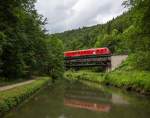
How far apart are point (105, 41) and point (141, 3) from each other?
305 ft

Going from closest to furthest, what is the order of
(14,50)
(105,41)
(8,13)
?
(8,13)
(14,50)
(105,41)

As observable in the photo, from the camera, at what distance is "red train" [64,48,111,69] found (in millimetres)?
82375

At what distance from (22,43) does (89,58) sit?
50722 millimetres

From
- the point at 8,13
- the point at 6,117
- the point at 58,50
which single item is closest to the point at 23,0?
the point at 8,13

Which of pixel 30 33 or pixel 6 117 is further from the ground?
pixel 30 33

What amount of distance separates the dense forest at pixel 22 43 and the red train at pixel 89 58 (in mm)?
12454

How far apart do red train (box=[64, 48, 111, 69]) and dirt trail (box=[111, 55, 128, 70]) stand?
213 centimetres

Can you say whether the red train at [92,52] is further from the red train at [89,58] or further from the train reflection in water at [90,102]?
the train reflection in water at [90,102]

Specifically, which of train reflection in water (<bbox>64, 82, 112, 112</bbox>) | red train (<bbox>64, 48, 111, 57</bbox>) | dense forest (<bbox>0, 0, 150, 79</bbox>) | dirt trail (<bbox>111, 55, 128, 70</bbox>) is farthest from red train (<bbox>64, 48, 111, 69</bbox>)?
train reflection in water (<bbox>64, 82, 112, 112</bbox>)

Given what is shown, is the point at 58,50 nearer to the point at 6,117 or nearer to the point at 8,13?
the point at 8,13

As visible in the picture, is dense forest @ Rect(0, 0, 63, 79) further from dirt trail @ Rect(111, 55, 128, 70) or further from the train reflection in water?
dirt trail @ Rect(111, 55, 128, 70)

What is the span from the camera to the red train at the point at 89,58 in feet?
270

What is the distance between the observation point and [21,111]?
1962 cm

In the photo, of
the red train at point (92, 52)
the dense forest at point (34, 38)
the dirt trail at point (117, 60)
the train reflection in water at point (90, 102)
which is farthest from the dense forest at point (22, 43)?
the dirt trail at point (117, 60)
